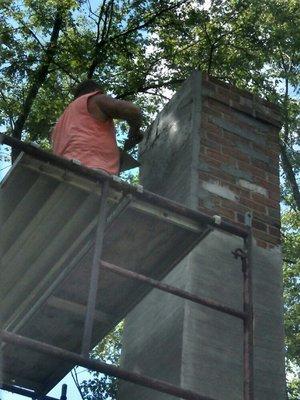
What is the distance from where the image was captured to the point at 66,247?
15.6 feet

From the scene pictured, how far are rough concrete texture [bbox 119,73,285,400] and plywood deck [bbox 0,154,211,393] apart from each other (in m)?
0.25

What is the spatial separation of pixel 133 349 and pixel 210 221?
1.35 meters

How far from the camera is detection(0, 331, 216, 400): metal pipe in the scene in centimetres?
363

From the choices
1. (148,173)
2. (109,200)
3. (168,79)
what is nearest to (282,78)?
(168,79)

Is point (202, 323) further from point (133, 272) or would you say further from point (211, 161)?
point (211, 161)

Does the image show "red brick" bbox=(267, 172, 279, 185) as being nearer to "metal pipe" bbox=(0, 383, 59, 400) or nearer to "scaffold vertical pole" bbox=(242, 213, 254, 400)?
"scaffold vertical pole" bbox=(242, 213, 254, 400)

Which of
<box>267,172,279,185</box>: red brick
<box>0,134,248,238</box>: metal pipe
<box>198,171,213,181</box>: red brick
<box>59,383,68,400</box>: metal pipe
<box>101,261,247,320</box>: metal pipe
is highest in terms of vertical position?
<box>267,172,279,185</box>: red brick

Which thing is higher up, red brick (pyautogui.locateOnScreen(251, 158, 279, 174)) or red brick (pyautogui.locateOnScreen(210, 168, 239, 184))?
red brick (pyautogui.locateOnScreen(251, 158, 279, 174))

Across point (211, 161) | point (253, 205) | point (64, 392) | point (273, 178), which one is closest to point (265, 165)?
point (273, 178)

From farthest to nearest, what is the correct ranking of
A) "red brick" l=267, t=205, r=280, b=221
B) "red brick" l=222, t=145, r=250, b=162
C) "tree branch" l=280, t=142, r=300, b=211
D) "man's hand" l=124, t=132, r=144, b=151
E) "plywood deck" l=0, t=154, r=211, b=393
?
"tree branch" l=280, t=142, r=300, b=211 → "red brick" l=222, t=145, r=250, b=162 → "red brick" l=267, t=205, r=280, b=221 → "man's hand" l=124, t=132, r=144, b=151 → "plywood deck" l=0, t=154, r=211, b=393

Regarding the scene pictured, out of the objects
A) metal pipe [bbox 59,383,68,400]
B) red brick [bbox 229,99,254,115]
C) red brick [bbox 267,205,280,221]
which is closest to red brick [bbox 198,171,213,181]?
red brick [bbox 267,205,280,221]

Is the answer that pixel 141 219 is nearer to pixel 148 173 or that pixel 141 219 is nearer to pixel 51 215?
pixel 51 215

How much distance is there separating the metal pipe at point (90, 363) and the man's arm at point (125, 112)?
1836 mm

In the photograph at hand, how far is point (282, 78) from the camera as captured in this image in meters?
13.0
